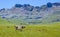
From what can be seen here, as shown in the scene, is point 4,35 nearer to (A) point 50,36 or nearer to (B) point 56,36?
(A) point 50,36

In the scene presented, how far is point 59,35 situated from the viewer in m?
60.2

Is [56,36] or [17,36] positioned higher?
[17,36]

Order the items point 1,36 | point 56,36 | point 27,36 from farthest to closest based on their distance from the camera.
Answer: point 56,36, point 27,36, point 1,36

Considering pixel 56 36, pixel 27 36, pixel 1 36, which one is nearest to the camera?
pixel 1 36

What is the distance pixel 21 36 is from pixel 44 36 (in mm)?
8056

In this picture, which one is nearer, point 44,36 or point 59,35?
point 44,36

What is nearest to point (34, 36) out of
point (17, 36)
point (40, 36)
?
point (40, 36)

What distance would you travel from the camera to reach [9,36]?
48.2 m

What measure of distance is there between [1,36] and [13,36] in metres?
3.69

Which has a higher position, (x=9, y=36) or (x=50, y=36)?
(x=9, y=36)

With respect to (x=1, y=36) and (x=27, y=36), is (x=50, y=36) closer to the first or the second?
(x=27, y=36)

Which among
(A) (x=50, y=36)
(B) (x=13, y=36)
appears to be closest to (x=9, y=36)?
(B) (x=13, y=36)

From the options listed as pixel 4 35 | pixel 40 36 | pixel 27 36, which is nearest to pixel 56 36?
pixel 40 36

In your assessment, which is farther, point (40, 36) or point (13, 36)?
point (40, 36)
